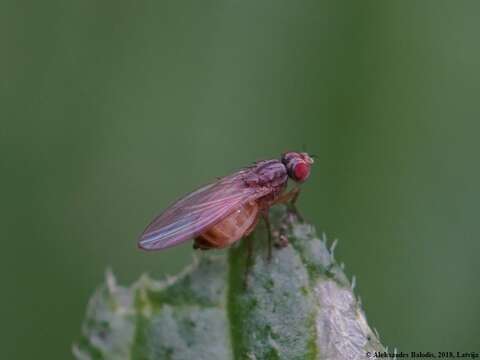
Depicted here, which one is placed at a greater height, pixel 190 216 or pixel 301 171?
pixel 301 171

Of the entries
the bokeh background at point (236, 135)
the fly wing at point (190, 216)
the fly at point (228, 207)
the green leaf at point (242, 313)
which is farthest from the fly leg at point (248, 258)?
the bokeh background at point (236, 135)

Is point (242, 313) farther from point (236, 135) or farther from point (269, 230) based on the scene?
point (236, 135)

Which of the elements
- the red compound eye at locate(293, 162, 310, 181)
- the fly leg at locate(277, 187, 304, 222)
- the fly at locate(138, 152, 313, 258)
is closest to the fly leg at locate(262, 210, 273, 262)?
the fly at locate(138, 152, 313, 258)

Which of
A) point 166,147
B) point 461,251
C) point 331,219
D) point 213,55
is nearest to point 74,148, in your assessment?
point 166,147

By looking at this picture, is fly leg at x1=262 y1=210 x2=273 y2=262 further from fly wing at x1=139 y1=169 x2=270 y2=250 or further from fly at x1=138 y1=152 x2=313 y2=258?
fly wing at x1=139 y1=169 x2=270 y2=250

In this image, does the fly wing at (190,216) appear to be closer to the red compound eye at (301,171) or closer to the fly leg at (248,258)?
the red compound eye at (301,171)

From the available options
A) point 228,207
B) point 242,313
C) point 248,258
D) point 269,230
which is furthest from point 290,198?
point 242,313
